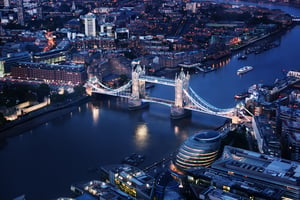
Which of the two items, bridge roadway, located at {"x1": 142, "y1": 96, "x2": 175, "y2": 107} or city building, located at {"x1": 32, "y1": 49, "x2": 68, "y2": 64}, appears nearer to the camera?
bridge roadway, located at {"x1": 142, "y1": 96, "x2": 175, "y2": 107}

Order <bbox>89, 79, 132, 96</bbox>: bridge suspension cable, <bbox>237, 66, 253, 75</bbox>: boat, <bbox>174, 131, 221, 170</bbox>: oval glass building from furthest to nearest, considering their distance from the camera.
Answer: <bbox>237, 66, 253, 75</bbox>: boat, <bbox>89, 79, 132, 96</bbox>: bridge suspension cable, <bbox>174, 131, 221, 170</bbox>: oval glass building

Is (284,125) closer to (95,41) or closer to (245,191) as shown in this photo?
(245,191)

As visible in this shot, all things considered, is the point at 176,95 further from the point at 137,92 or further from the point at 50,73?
the point at 50,73

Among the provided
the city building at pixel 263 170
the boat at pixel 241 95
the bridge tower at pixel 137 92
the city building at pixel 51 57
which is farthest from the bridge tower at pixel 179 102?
the city building at pixel 51 57

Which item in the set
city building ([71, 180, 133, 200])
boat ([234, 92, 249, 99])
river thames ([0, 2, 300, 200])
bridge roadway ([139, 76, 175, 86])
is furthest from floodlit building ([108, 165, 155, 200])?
boat ([234, 92, 249, 99])

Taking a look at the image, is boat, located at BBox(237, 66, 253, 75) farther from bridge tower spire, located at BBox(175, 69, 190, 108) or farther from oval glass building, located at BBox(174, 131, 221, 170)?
oval glass building, located at BBox(174, 131, 221, 170)

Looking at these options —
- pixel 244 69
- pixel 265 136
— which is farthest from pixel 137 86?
pixel 244 69
